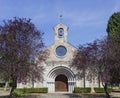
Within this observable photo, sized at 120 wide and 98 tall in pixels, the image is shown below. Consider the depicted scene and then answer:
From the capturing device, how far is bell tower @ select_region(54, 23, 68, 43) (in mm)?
41844

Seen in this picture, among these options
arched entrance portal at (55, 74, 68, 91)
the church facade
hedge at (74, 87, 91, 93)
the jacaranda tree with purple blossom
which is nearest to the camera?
the jacaranda tree with purple blossom

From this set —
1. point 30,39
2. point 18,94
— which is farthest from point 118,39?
point 18,94

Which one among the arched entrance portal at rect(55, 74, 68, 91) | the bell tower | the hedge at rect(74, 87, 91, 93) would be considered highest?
the bell tower

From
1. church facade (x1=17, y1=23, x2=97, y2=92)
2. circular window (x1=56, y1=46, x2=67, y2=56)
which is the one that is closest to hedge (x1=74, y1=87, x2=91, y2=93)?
church facade (x1=17, y1=23, x2=97, y2=92)

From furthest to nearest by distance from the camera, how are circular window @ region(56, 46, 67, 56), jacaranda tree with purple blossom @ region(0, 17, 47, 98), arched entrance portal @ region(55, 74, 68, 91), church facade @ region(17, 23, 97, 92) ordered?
arched entrance portal @ region(55, 74, 68, 91) < circular window @ region(56, 46, 67, 56) < church facade @ region(17, 23, 97, 92) < jacaranda tree with purple blossom @ region(0, 17, 47, 98)

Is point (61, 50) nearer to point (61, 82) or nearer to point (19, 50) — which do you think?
point (61, 82)

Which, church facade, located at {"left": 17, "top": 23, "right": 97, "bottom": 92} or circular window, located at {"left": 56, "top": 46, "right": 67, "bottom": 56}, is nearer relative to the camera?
church facade, located at {"left": 17, "top": 23, "right": 97, "bottom": 92}

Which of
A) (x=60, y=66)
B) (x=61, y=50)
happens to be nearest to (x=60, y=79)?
(x=60, y=66)

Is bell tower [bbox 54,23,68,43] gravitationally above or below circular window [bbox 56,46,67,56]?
above

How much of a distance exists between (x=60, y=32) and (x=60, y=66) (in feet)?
A: 18.3

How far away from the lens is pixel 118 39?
25.7 metres

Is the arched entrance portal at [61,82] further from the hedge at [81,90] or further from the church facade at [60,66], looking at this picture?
the hedge at [81,90]

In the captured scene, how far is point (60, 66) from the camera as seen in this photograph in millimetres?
40969

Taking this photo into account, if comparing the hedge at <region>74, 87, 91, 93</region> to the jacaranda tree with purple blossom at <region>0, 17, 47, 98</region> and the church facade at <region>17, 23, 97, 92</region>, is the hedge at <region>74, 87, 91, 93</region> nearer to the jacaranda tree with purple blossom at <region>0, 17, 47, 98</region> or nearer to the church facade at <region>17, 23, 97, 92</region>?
the church facade at <region>17, 23, 97, 92</region>
